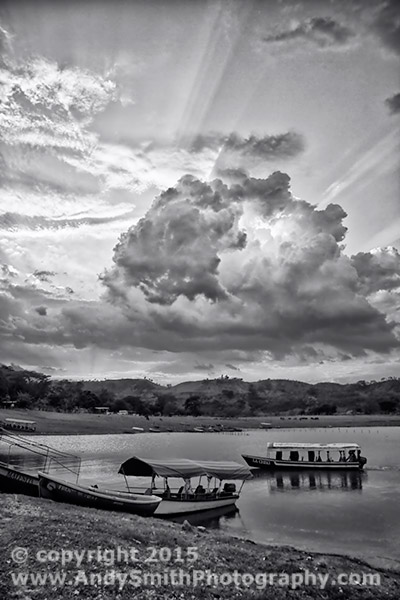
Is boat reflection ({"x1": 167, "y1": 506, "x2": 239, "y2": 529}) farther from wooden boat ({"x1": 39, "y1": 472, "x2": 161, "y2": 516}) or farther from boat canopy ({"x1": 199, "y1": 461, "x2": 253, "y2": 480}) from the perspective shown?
wooden boat ({"x1": 39, "y1": 472, "x2": 161, "y2": 516})

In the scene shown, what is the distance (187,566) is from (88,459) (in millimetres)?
54024

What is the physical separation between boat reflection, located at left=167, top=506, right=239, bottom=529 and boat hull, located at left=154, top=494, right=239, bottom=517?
9.2 inches

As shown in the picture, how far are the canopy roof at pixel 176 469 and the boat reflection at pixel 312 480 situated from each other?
13.3m

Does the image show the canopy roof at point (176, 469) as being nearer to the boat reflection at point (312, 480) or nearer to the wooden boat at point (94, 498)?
the wooden boat at point (94, 498)

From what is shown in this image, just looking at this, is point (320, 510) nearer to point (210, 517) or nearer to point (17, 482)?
point (210, 517)

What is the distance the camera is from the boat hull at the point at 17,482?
99.8 ft

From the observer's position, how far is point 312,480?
5553 cm

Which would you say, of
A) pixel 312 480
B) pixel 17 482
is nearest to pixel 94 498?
pixel 17 482

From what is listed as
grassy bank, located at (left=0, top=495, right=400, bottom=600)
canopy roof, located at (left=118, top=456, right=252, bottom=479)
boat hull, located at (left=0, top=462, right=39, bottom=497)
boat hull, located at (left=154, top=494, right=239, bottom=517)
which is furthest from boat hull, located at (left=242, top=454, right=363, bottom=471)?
grassy bank, located at (left=0, top=495, right=400, bottom=600)

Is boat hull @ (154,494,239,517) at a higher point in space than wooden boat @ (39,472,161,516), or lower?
lower

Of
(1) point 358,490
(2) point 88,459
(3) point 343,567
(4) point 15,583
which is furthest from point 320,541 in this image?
(2) point 88,459

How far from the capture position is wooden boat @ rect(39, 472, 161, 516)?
92.1ft

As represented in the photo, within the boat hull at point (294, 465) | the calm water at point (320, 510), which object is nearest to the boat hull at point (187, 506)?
the calm water at point (320, 510)

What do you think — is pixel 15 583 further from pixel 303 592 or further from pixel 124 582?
pixel 303 592
